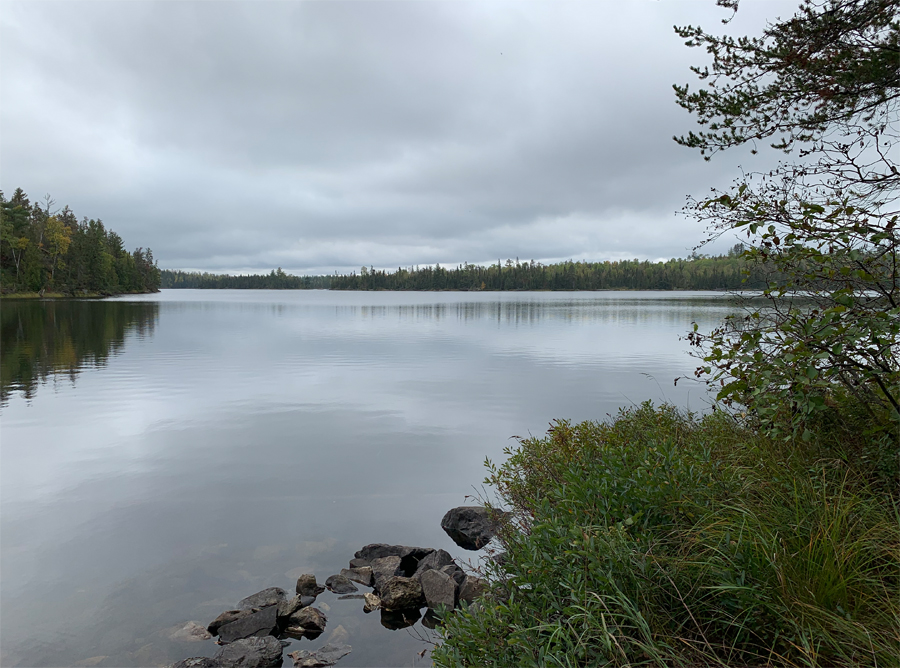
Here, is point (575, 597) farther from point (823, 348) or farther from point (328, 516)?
point (328, 516)

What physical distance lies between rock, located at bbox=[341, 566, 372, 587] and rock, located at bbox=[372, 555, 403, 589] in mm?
84

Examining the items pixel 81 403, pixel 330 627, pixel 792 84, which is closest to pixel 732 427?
pixel 792 84

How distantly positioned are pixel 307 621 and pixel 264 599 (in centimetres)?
82

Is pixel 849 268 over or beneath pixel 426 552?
over

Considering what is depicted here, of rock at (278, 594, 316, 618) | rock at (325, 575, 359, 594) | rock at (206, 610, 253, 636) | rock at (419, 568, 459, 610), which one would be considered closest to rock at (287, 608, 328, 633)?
rock at (278, 594, 316, 618)

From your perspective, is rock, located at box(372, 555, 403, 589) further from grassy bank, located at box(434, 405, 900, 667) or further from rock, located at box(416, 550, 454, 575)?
grassy bank, located at box(434, 405, 900, 667)

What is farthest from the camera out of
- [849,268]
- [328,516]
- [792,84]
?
[328,516]

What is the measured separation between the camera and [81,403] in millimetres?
18562

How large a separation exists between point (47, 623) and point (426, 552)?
538cm

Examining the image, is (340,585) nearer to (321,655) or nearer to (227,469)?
(321,655)

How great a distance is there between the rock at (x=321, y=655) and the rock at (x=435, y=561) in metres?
1.63

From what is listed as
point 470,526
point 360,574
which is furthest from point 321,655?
point 470,526

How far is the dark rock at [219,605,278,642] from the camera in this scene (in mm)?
6617

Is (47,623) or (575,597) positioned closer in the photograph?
(575,597)
